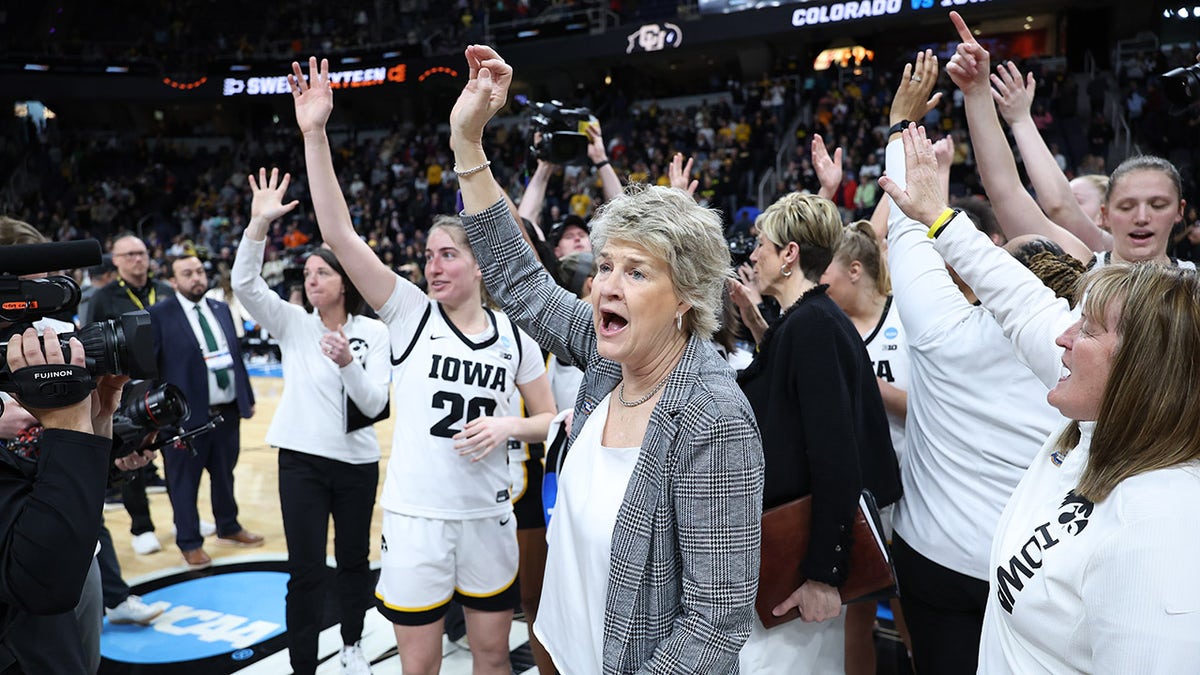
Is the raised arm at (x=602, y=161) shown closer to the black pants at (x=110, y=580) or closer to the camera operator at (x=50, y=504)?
the camera operator at (x=50, y=504)

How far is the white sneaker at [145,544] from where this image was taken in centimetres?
502

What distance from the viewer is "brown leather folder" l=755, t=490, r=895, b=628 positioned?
6.30 ft

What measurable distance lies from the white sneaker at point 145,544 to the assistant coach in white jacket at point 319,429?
2201 mm

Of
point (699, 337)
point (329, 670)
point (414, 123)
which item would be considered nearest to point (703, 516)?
point (699, 337)

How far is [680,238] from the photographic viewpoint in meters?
1.65

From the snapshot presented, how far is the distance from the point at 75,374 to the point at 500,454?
4.89 ft

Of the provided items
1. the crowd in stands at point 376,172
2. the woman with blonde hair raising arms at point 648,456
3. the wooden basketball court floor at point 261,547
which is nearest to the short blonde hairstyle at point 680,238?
the woman with blonde hair raising arms at point 648,456

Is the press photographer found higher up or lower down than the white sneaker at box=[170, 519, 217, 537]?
higher up

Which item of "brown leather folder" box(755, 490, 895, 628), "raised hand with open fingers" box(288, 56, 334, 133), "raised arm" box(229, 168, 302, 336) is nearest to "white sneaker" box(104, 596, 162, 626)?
"raised arm" box(229, 168, 302, 336)

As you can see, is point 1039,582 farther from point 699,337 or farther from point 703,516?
point 699,337

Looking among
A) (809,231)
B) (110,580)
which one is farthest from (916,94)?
(110,580)

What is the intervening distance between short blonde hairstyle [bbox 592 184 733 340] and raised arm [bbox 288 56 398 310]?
3.13 feet

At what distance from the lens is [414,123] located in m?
24.5

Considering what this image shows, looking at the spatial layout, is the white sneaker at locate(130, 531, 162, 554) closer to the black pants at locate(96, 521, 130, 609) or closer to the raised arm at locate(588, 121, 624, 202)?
the black pants at locate(96, 521, 130, 609)
